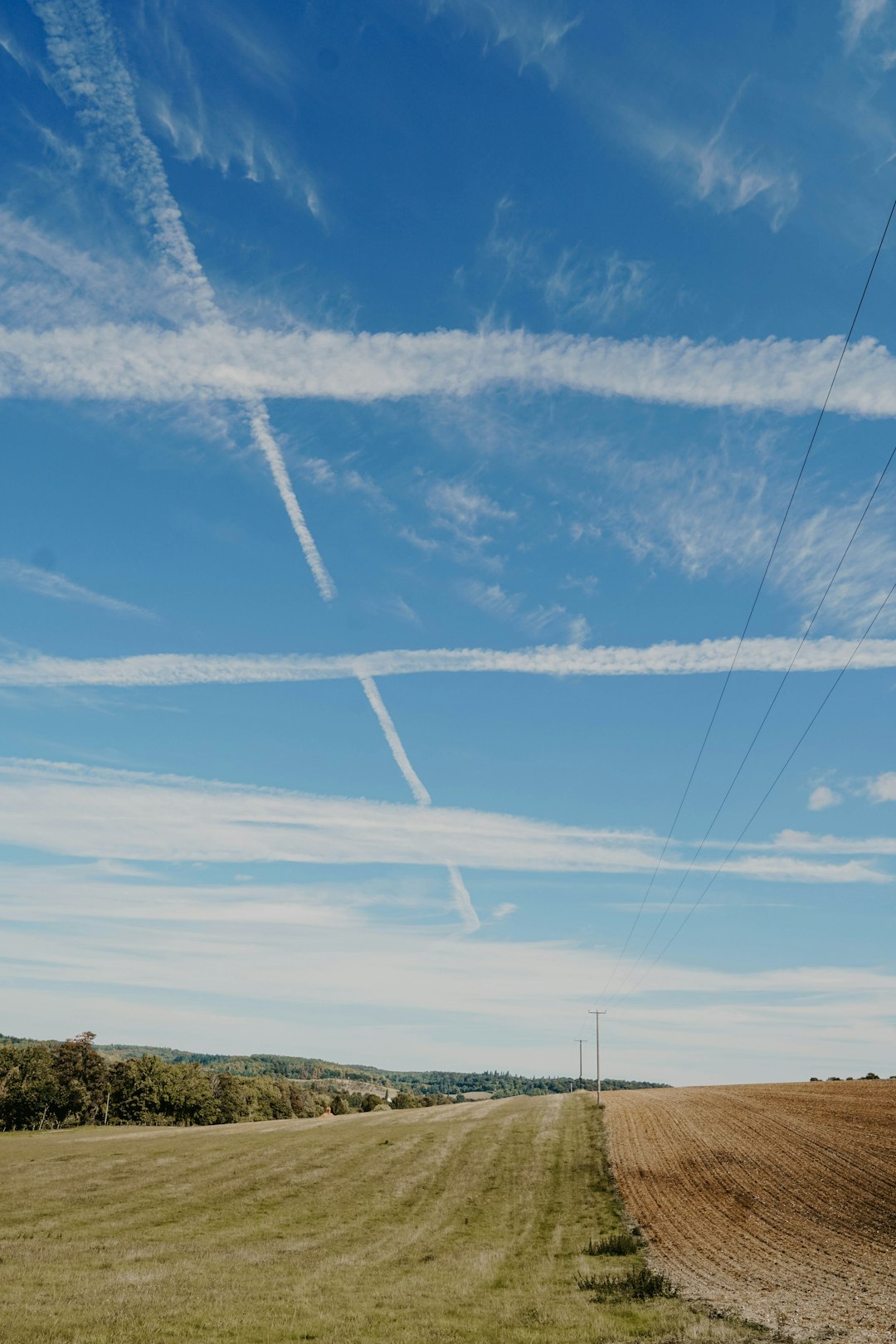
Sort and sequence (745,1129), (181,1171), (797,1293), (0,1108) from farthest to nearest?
1. (0,1108)
2. (745,1129)
3. (181,1171)
4. (797,1293)

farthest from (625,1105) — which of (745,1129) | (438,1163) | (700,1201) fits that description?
(700,1201)

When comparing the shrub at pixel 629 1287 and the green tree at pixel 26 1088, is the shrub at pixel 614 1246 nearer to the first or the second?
the shrub at pixel 629 1287

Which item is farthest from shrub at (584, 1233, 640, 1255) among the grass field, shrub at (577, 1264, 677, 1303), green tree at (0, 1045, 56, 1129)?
green tree at (0, 1045, 56, 1129)

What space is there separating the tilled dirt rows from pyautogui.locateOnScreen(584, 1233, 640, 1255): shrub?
1004 millimetres

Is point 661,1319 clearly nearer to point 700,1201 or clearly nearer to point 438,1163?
point 700,1201

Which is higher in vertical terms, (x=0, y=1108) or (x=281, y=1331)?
(x=281, y=1331)

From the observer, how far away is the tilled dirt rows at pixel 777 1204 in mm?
26000

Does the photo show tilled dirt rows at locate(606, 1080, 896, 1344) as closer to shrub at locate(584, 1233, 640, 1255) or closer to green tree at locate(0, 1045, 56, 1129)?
shrub at locate(584, 1233, 640, 1255)

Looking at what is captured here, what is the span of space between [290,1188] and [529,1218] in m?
15.8

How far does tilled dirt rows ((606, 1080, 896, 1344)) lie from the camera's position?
2600 centimetres

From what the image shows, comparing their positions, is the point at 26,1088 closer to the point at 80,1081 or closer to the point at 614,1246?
the point at 80,1081

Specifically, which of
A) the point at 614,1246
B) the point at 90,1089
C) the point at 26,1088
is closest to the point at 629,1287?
the point at 614,1246

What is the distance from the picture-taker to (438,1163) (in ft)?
195

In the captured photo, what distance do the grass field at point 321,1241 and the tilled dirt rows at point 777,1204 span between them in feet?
8.22
